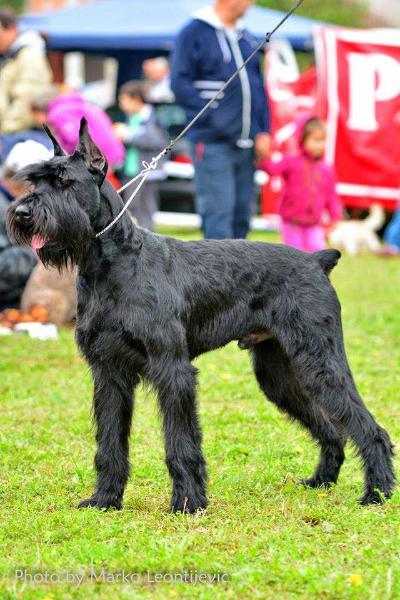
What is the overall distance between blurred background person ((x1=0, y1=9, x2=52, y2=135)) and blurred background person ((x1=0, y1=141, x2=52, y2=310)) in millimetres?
1596

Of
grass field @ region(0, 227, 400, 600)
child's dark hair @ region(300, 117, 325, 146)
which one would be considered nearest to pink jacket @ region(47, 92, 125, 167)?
child's dark hair @ region(300, 117, 325, 146)

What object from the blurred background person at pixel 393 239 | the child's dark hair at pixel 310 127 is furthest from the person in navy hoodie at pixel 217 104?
the blurred background person at pixel 393 239

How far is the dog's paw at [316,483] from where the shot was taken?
502 cm

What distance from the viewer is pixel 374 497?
4.69 m

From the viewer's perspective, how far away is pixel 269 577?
146 inches

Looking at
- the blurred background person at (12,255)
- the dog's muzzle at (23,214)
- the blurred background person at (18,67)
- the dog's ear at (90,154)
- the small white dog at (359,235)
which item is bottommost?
the small white dog at (359,235)

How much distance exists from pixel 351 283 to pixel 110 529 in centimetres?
881

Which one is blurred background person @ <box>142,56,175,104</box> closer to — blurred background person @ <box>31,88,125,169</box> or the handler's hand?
blurred background person @ <box>31,88,125,169</box>

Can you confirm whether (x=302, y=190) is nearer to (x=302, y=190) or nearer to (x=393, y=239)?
(x=302, y=190)

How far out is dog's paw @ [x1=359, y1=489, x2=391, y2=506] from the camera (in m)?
4.66

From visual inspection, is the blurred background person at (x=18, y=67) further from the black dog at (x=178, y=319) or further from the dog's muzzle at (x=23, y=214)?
the dog's muzzle at (x=23, y=214)

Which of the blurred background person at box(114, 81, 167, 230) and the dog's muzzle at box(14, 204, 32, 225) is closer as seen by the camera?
the dog's muzzle at box(14, 204, 32, 225)

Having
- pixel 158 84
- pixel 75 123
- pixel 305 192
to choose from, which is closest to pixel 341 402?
pixel 305 192

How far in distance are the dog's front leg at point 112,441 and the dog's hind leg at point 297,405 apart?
0.83 meters
